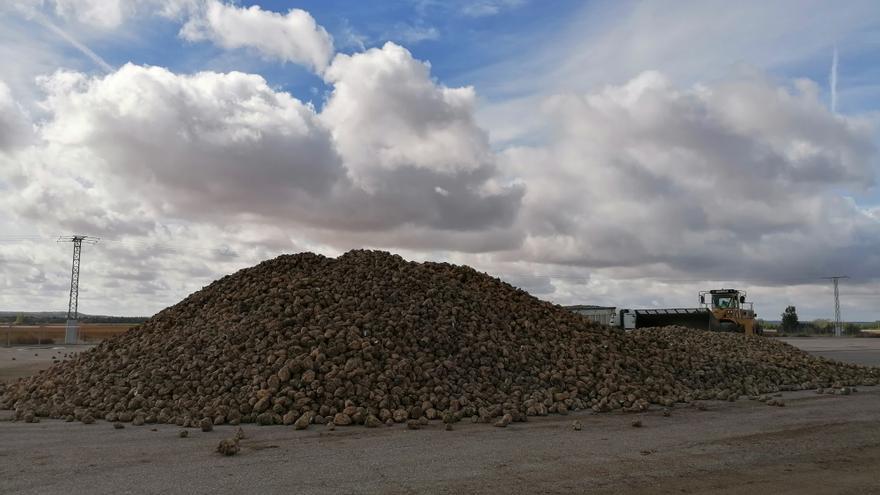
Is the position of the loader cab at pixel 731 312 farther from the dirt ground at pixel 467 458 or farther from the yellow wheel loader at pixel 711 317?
the dirt ground at pixel 467 458

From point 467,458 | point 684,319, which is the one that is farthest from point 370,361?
point 684,319

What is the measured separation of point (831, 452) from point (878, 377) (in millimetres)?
11589

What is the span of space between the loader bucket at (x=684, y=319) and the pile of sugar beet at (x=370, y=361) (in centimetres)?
1396

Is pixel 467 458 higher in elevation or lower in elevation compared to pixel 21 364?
higher

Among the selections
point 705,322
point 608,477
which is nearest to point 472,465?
point 608,477

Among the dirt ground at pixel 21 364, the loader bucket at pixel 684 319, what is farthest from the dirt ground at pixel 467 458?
the loader bucket at pixel 684 319

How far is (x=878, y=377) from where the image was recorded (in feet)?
59.7

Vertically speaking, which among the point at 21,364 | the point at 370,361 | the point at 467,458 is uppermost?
the point at 370,361

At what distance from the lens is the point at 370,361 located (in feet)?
37.4

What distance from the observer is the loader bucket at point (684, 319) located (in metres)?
31.3

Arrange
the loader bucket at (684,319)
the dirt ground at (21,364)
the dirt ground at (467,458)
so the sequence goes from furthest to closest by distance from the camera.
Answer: the loader bucket at (684,319), the dirt ground at (21,364), the dirt ground at (467,458)

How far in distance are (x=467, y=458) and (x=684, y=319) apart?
85.6 feet

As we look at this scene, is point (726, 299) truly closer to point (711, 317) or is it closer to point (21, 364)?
point (711, 317)

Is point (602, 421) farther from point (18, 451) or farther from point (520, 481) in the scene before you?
point (18, 451)
